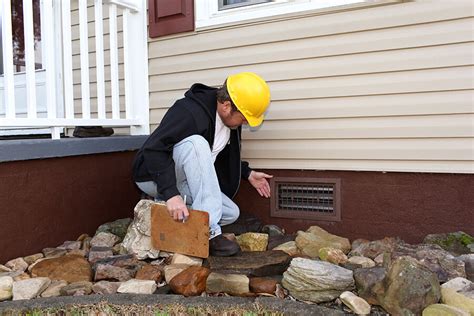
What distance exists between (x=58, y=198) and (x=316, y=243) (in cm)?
165

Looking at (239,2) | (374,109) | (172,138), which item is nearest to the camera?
(172,138)

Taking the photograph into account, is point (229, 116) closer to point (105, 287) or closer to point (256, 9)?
point (256, 9)

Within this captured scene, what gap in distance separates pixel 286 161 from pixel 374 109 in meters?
0.68

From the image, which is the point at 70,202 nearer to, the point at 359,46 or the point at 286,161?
the point at 286,161

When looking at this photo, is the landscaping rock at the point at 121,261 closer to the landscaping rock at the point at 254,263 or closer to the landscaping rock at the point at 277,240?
the landscaping rock at the point at 254,263

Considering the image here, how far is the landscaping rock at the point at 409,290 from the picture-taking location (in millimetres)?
1959

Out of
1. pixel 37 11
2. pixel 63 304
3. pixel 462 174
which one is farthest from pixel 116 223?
pixel 37 11

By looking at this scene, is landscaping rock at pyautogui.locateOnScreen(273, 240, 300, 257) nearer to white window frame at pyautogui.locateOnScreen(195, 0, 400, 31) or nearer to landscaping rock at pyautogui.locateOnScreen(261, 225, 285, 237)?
landscaping rock at pyautogui.locateOnScreen(261, 225, 285, 237)

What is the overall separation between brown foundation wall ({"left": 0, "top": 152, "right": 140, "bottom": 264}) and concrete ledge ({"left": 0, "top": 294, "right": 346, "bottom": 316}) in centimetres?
72

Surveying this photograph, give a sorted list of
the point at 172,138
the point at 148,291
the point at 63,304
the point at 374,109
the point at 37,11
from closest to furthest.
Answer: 1. the point at 63,304
2. the point at 148,291
3. the point at 172,138
4. the point at 374,109
5. the point at 37,11

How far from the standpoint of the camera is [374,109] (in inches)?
117

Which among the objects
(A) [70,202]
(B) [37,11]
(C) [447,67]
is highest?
(B) [37,11]

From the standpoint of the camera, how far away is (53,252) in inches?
116

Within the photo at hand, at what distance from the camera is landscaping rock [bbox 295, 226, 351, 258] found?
9.23ft
